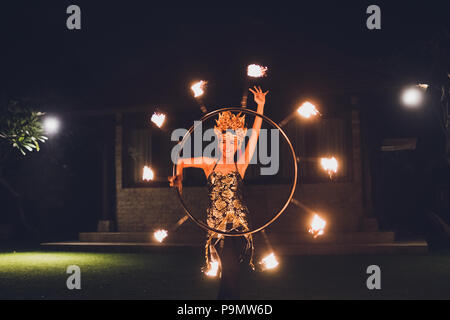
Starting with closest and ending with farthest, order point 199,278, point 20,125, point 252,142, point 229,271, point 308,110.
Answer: point 229,271 < point 252,142 < point 308,110 < point 199,278 < point 20,125

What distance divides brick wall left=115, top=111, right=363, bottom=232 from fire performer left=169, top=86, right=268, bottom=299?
9.20 meters

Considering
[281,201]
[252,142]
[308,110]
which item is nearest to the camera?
[252,142]

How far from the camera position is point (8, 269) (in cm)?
1163

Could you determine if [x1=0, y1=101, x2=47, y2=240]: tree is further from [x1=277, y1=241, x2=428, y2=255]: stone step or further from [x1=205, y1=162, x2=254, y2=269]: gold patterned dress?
[x1=205, y1=162, x2=254, y2=269]: gold patterned dress

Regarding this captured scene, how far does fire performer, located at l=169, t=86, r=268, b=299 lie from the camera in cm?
614

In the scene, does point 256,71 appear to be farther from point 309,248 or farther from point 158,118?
point 309,248

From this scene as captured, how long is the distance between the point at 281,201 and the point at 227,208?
9658mm

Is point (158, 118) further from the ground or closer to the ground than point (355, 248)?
further from the ground

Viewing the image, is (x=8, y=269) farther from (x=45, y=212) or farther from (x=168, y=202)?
(x=45, y=212)

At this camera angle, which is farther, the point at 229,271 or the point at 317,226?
the point at 317,226

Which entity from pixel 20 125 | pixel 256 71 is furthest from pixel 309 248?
pixel 256 71

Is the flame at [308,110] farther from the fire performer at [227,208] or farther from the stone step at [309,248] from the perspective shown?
the stone step at [309,248]

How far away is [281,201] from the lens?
15.7 meters
